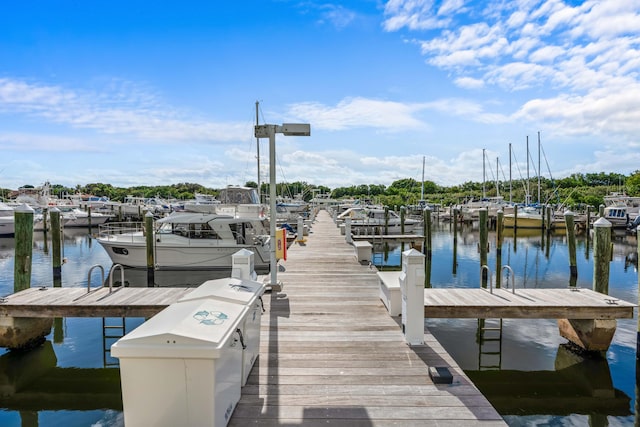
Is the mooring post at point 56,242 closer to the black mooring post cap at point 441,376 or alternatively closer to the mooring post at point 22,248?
the mooring post at point 22,248

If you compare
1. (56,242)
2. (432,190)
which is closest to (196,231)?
(56,242)

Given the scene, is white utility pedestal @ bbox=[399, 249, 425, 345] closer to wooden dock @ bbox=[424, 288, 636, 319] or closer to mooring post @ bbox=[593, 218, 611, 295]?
wooden dock @ bbox=[424, 288, 636, 319]

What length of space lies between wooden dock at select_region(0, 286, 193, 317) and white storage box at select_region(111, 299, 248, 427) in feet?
13.6

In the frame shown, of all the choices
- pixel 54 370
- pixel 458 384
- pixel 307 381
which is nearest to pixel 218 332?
pixel 307 381

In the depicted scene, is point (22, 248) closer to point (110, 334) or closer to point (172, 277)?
point (110, 334)

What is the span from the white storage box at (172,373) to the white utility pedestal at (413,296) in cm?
271

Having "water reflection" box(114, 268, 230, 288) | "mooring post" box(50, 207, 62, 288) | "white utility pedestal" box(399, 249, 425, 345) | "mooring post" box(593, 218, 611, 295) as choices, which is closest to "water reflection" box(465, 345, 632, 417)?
"mooring post" box(593, 218, 611, 295)

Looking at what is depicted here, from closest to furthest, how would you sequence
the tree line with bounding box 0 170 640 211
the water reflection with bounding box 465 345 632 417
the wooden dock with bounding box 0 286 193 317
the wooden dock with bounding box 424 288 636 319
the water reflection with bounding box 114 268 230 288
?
the water reflection with bounding box 465 345 632 417 < the wooden dock with bounding box 424 288 636 319 < the wooden dock with bounding box 0 286 193 317 < the water reflection with bounding box 114 268 230 288 < the tree line with bounding box 0 170 640 211

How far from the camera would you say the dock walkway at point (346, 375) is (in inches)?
141

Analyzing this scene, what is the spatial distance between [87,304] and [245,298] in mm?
4583

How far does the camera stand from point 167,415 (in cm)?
292

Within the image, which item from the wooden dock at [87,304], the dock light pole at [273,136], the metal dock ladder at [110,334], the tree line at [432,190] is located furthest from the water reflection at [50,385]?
the tree line at [432,190]

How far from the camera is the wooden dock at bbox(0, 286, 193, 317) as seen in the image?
6926mm

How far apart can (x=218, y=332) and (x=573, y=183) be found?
321 ft
